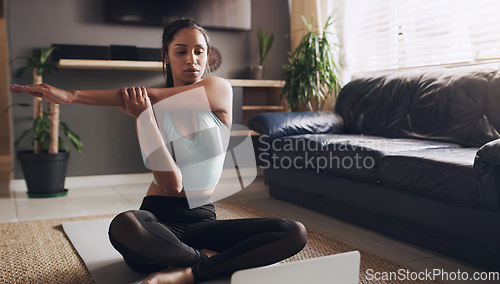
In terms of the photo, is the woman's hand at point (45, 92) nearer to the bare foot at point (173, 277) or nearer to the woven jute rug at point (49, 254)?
the bare foot at point (173, 277)

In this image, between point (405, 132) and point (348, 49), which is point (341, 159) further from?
point (348, 49)

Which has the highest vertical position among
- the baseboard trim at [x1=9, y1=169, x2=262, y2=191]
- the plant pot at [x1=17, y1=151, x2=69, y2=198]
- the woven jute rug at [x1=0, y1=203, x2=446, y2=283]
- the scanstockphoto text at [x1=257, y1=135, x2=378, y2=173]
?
the scanstockphoto text at [x1=257, y1=135, x2=378, y2=173]

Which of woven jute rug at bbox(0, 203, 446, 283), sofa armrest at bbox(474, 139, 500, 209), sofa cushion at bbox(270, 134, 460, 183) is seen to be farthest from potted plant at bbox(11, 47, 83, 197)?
sofa armrest at bbox(474, 139, 500, 209)

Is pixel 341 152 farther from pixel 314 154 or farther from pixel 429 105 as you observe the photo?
pixel 429 105

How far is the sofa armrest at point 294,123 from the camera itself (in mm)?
3162

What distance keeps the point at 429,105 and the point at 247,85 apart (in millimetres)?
1739

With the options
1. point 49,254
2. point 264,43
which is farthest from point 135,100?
point 264,43

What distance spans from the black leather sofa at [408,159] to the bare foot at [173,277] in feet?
3.71

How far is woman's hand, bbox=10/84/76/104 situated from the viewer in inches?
45.3

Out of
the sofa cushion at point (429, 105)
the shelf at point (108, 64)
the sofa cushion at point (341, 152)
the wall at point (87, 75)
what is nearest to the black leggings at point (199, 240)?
the sofa cushion at point (341, 152)

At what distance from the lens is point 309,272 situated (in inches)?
53.6

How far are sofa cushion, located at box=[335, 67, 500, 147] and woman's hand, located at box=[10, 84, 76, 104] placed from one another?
212 centimetres

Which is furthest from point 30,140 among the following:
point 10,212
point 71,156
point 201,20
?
point 201,20

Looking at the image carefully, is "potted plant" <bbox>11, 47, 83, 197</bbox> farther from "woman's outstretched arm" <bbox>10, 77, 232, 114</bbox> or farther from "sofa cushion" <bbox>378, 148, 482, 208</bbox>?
"sofa cushion" <bbox>378, 148, 482, 208</bbox>
